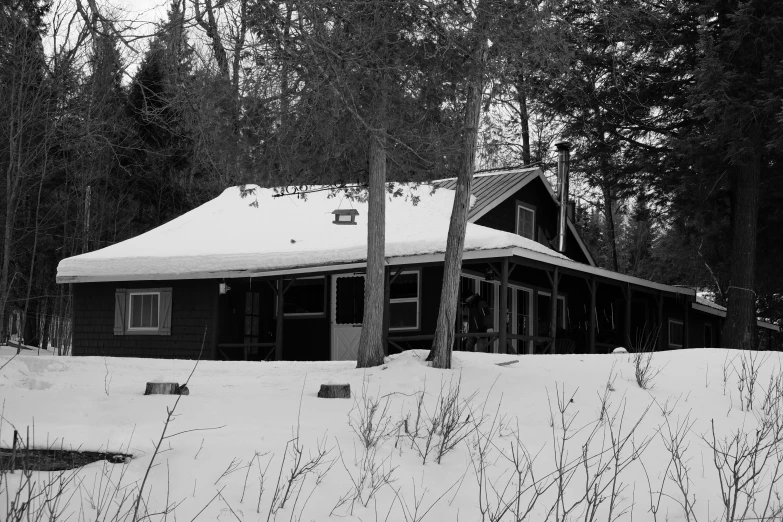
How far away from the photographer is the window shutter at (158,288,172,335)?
20.3 m

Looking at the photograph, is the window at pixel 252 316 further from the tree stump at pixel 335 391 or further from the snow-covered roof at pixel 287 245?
the tree stump at pixel 335 391

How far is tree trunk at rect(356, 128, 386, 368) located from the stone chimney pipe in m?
12.0

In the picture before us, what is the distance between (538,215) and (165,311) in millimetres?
9988

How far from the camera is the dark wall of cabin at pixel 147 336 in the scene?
65.6ft

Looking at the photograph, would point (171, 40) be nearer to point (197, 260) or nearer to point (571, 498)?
point (571, 498)

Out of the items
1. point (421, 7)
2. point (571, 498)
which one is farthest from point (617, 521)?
point (421, 7)

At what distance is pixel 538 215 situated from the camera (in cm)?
2306

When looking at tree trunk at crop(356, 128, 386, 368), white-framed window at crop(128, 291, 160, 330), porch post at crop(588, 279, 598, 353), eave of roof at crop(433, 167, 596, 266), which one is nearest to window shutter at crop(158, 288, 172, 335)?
white-framed window at crop(128, 291, 160, 330)

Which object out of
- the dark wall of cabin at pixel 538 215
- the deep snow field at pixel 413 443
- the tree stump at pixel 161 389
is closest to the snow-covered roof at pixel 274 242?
the dark wall of cabin at pixel 538 215

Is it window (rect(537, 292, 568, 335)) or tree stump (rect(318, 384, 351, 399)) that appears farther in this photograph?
window (rect(537, 292, 568, 335))

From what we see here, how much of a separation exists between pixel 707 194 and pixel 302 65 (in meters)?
13.6

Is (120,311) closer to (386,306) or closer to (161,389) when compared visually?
(386,306)

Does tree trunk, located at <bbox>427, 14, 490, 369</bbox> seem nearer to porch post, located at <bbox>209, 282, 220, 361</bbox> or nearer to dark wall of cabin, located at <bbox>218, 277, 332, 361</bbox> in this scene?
dark wall of cabin, located at <bbox>218, 277, 332, 361</bbox>

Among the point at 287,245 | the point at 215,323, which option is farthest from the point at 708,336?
the point at 215,323
